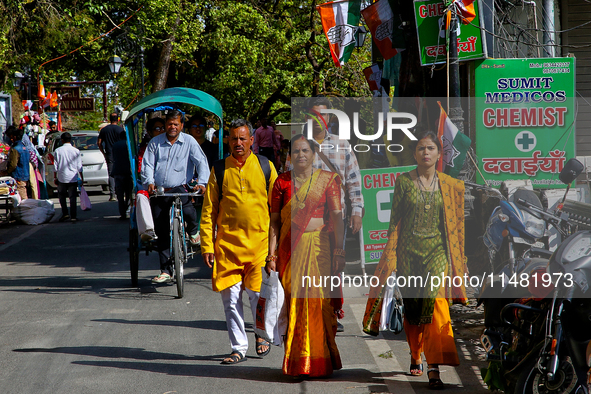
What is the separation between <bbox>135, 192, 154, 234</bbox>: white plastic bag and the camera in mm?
7516

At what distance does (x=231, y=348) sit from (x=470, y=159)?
335cm

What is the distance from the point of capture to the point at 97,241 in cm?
1177

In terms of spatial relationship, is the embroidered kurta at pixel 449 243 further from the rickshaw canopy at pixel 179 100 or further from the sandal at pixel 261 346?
the rickshaw canopy at pixel 179 100

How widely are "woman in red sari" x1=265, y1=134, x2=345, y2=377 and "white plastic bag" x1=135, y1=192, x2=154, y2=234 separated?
285cm

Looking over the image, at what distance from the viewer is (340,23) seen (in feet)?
36.0

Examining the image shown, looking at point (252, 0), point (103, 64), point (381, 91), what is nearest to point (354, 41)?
point (381, 91)

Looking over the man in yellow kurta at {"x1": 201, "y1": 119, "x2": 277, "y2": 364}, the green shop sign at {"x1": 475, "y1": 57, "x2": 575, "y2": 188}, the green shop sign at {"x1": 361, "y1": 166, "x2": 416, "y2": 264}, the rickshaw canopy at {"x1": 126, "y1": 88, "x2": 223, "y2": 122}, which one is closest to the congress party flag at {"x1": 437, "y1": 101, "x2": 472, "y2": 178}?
the green shop sign at {"x1": 475, "y1": 57, "x2": 575, "y2": 188}

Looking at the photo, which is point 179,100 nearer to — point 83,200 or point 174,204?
point 174,204

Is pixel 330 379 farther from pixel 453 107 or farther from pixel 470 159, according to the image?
pixel 453 107

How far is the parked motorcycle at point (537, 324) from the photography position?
144 inches

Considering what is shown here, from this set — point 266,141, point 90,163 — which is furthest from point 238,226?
point 90,163

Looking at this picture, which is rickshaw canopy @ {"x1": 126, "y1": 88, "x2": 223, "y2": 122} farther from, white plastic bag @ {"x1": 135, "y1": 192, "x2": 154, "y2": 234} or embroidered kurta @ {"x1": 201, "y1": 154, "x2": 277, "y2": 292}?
embroidered kurta @ {"x1": 201, "y1": 154, "x2": 277, "y2": 292}

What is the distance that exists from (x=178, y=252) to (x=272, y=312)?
2541mm

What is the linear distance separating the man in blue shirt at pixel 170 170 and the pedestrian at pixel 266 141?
10.5m
